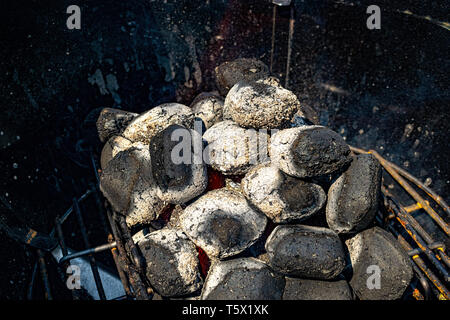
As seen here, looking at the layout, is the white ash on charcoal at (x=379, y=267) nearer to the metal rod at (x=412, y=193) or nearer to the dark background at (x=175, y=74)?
the metal rod at (x=412, y=193)

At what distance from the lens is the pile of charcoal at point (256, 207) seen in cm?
117

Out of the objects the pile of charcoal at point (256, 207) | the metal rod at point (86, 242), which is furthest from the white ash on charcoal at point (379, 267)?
the metal rod at point (86, 242)

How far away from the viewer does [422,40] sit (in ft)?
4.93

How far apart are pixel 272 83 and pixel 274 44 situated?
0.63 metres

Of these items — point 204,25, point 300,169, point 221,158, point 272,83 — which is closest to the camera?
point 300,169

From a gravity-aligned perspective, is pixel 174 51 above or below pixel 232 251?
above

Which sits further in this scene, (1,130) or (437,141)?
(437,141)

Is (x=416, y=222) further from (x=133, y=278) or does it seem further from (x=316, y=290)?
(x=133, y=278)

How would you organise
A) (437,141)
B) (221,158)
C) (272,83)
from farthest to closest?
(437,141)
(272,83)
(221,158)

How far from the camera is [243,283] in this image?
1144 millimetres

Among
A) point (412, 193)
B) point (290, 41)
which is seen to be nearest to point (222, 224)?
point (412, 193)

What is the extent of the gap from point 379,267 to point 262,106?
745 mm

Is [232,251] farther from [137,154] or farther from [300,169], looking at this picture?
[137,154]

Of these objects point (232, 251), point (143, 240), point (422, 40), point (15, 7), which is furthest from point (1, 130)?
point (422, 40)
